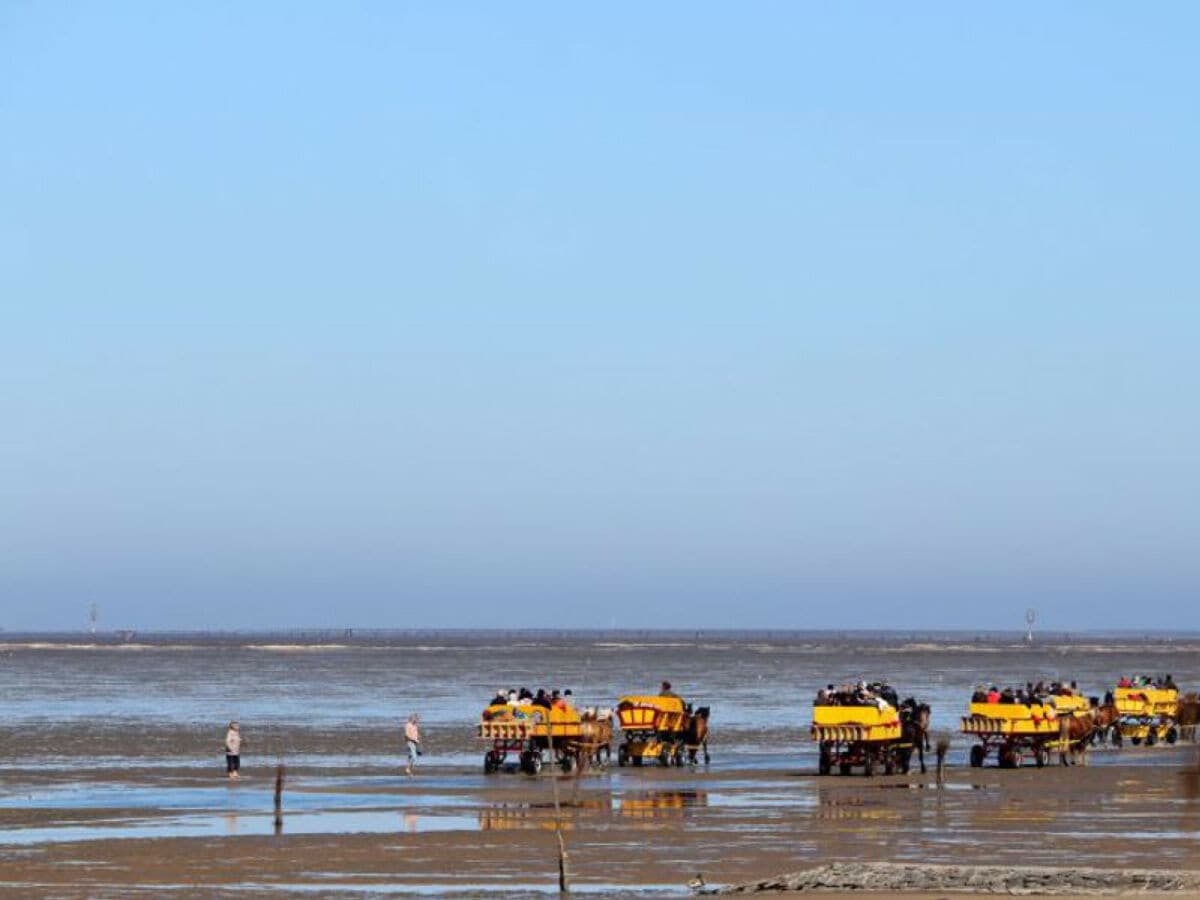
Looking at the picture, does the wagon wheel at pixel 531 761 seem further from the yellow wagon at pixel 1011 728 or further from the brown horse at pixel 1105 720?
the brown horse at pixel 1105 720

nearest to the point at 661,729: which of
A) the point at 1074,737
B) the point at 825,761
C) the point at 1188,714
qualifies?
the point at 825,761

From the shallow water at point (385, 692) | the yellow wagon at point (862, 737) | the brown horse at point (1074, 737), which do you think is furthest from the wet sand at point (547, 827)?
the shallow water at point (385, 692)

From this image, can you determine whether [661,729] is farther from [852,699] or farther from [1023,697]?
[1023,697]

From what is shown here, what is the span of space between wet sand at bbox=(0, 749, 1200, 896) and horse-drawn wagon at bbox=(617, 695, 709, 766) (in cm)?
177

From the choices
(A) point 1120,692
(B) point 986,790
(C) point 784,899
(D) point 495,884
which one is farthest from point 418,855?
(A) point 1120,692

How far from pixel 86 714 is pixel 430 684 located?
102ft

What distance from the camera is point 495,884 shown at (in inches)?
1063

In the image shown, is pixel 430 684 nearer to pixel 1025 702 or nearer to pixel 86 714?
pixel 86 714

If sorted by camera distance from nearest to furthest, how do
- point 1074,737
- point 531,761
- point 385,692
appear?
point 531,761 → point 1074,737 → point 385,692

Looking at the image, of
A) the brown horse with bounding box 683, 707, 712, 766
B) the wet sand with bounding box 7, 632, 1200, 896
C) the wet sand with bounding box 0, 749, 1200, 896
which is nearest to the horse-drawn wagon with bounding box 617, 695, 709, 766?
the brown horse with bounding box 683, 707, 712, 766

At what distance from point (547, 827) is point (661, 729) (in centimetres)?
1515

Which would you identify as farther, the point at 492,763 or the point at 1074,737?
the point at 1074,737

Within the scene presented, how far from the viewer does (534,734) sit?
45219 mm

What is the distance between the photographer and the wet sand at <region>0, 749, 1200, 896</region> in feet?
92.4
